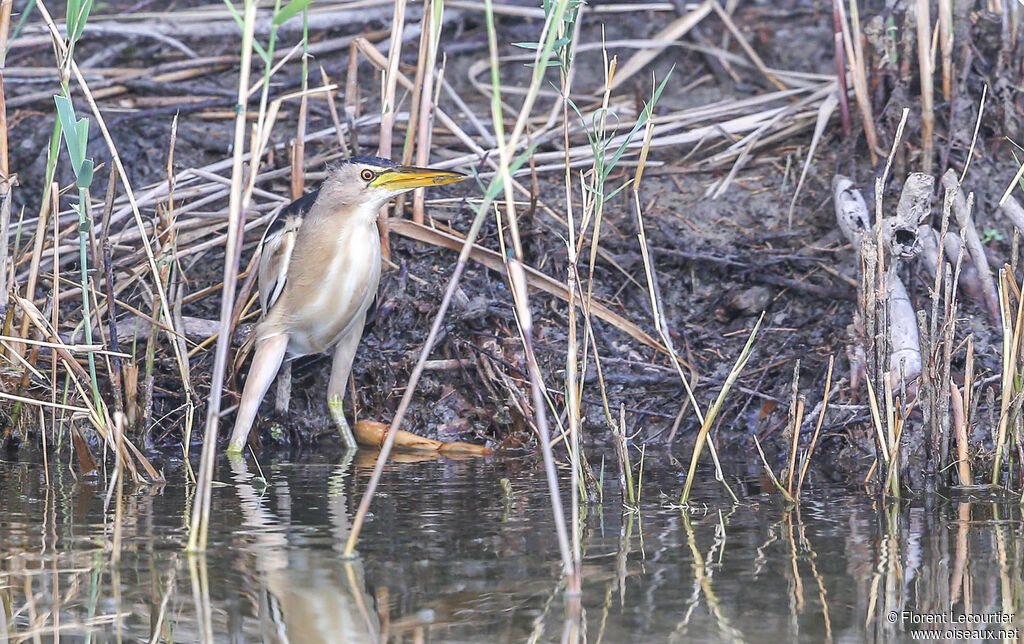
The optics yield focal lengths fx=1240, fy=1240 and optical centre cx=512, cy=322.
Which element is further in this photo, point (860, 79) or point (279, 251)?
point (860, 79)

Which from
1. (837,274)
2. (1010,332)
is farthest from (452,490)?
(837,274)

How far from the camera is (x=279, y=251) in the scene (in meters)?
4.93

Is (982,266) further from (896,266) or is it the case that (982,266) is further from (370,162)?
(370,162)

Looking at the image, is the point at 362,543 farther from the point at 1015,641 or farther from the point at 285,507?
the point at 1015,641

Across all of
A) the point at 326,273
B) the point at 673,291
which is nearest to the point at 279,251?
the point at 326,273

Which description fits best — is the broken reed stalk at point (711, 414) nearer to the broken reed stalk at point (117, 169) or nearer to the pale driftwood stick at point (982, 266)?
the pale driftwood stick at point (982, 266)

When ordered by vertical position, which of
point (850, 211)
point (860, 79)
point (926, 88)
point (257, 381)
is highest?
point (860, 79)

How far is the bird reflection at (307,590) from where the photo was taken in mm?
2391

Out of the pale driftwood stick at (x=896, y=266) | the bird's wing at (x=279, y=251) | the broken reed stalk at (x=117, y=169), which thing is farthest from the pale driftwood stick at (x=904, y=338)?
the broken reed stalk at (x=117, y=169)

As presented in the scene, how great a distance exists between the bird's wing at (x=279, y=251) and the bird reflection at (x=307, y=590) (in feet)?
5.41

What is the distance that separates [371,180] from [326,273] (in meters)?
0.41

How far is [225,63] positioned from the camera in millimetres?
6621

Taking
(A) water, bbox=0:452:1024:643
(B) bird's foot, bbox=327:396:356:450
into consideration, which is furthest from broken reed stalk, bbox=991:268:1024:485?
(B) bird's foot, bbox=327:396:356:450

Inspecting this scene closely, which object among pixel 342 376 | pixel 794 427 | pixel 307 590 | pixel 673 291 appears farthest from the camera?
pixel 673 291
